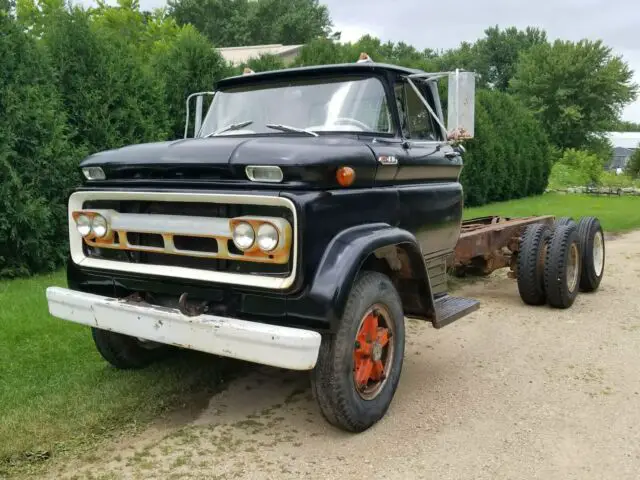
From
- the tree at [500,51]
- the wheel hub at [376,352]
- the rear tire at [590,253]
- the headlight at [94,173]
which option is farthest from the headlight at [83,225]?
the tree at [500,51]

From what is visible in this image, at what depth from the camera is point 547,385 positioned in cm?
444

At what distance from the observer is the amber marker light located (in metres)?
3.41

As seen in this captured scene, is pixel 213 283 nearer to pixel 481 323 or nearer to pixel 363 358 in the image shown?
pixel 363 358

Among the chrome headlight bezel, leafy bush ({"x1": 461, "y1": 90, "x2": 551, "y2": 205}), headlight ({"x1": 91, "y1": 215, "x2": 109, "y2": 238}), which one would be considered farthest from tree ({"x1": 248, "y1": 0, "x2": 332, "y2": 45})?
the chrome headlight bezel

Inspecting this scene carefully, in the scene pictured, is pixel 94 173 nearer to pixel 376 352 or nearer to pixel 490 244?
pixel 376 352

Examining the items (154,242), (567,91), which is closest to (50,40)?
(154,242)

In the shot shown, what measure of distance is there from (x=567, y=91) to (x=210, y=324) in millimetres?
41071

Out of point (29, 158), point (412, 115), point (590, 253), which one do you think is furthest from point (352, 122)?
point (29, 158)

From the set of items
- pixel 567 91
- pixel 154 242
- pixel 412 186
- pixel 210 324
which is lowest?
pixel 210 324

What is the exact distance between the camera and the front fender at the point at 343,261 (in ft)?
10.4

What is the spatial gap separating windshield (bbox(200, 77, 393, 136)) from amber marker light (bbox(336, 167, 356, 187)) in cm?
70

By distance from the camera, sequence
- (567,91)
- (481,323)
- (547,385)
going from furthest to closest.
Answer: (567,91) < (481,323) < (547,385)

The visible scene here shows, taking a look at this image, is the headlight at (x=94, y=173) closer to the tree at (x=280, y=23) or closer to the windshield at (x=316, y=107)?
the windshield at (x=316, y=107)

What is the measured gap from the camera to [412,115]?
4.58 metres
